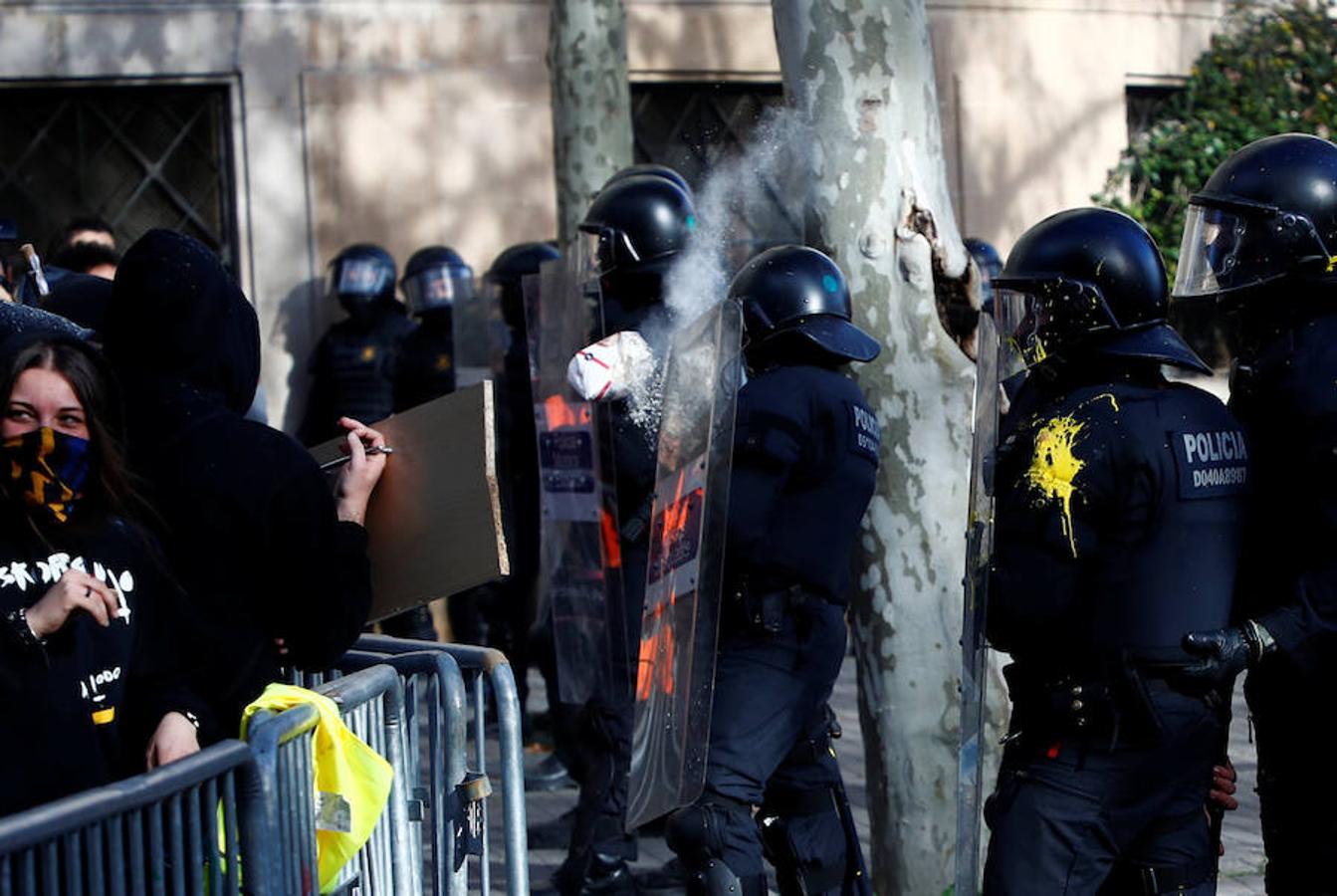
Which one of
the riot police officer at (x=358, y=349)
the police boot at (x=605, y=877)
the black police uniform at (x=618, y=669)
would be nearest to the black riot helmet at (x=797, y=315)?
the black police uniform at (x=618, y=669)

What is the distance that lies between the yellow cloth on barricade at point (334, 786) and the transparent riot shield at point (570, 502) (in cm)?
224

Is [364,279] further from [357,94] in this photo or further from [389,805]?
[389,805]

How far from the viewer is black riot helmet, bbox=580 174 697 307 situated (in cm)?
591

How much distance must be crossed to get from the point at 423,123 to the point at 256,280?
1.40 m

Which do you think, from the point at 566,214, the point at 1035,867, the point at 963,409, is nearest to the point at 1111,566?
the point at 1035,867

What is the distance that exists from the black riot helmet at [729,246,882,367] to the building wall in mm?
7333

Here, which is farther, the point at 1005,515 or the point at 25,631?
the point at 1005,515

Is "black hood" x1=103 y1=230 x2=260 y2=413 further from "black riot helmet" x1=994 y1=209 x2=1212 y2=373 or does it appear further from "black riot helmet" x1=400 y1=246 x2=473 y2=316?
"black riot helmet" x1=400 y1=246 x2=473 y2=316

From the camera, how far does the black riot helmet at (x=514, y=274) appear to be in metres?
8.23

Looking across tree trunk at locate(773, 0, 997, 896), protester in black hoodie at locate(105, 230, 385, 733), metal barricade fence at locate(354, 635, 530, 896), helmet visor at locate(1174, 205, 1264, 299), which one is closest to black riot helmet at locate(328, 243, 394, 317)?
tree trunk at locate(773, 0, 997, 896)

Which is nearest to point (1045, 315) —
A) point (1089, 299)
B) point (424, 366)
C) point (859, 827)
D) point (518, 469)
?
point (1089, 299)

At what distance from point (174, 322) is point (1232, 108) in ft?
37.8

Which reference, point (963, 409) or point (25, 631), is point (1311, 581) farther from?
point (25, 631)

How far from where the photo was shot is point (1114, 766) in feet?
12.4
